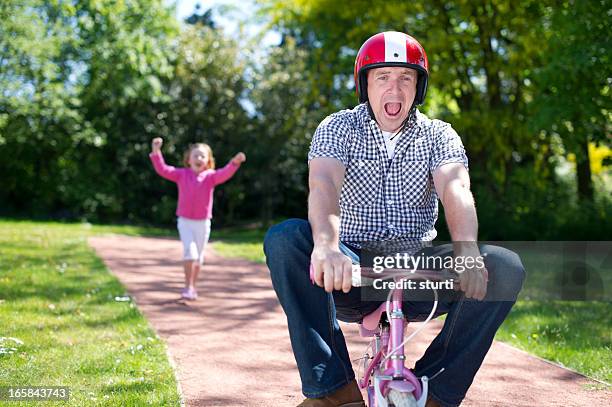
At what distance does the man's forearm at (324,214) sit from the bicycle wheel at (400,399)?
1.71 feet

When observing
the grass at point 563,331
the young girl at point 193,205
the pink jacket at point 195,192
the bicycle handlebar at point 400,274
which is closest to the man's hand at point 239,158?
the young girl at point 193,205

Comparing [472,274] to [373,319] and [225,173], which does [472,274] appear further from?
[225,173]

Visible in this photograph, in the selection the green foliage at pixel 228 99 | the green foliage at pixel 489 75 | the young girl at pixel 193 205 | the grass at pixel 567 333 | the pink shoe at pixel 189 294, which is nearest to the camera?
the grass at pixel 567 333

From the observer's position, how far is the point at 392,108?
3219 mm

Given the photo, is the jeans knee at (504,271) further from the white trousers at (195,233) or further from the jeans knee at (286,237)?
the white trousers at (195,233)

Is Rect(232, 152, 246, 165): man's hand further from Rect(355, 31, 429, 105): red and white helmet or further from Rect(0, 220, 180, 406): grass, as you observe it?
Rect(355, 31, 429, 105): red and white helmet

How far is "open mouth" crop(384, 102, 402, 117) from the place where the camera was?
10.5 feet

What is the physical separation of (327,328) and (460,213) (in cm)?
65

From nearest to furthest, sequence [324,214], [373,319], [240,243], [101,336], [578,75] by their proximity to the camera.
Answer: [324,214] → [373,319] → [101,336] → [578,75] → [240,243]

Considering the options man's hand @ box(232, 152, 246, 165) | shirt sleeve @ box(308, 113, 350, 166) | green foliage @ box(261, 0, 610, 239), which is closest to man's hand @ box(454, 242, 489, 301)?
shirt sleeve @ box(308, 113, 350, 166)

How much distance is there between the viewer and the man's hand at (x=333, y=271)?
2.40m

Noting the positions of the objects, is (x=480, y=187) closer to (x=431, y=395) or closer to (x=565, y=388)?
(x=565, y=388)

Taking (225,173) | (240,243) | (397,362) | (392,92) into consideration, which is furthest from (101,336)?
(240,243)

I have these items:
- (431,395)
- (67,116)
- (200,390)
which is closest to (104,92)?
(67,116)
